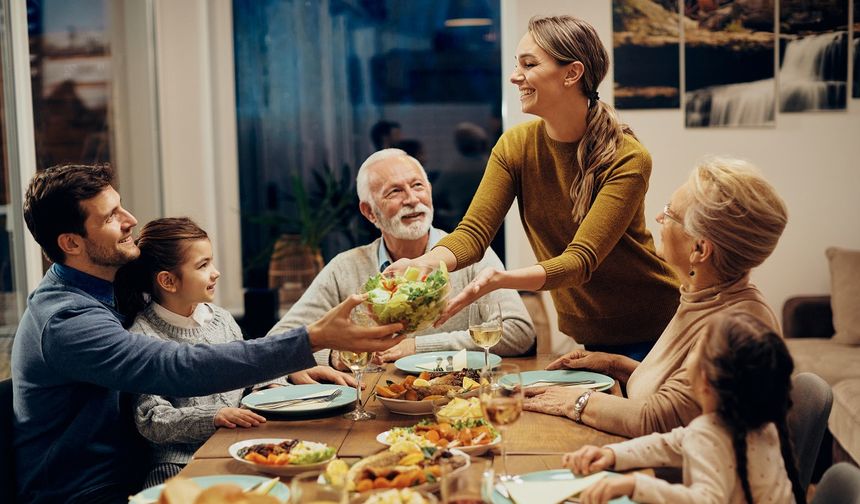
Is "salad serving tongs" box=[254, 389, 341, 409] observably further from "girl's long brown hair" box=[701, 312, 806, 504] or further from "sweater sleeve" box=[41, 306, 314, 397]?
"girl's long brown hair" box=[701, 312, 806, 504]

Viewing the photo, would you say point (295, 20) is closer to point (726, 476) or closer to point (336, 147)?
point (336, 147)

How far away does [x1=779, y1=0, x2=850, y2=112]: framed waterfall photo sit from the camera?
486 centimetres

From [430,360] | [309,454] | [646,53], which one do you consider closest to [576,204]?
[430,360]

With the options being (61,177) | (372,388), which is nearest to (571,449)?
(372,388)

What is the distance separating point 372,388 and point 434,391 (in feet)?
1.04

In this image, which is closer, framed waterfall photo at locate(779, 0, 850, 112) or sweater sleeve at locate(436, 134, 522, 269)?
sweater sleeve at locate(436, 134, 522, 269)

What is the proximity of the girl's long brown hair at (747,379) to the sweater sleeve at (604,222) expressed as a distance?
2.71 feet

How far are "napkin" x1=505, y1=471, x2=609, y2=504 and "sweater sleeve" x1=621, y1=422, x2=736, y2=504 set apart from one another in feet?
0.33

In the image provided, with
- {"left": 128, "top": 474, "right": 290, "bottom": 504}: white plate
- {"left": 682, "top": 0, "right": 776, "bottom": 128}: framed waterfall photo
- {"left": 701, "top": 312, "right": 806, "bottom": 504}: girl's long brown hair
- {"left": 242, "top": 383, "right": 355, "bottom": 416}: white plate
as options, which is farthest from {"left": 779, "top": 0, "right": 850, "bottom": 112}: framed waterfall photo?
{"left": 128, "top": 474, "right": 290, "bottom": 504}: white plate

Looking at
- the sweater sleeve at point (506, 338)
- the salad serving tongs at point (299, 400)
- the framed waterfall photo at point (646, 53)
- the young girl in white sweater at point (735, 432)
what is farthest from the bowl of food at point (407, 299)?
the framed waterfall photo at point (646, 53)

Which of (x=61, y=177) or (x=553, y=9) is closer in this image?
(x=61, y=177)

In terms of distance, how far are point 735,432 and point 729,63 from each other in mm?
3768

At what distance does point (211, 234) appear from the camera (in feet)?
17.3

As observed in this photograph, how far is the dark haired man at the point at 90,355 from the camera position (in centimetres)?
201
